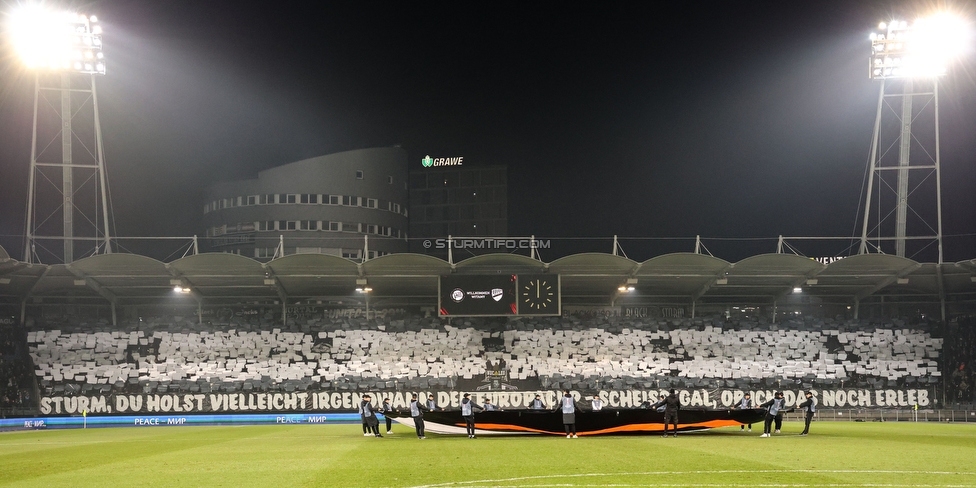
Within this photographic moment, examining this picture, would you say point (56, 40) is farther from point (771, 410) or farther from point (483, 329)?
point (771, 410)

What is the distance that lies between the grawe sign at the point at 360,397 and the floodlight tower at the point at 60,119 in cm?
713

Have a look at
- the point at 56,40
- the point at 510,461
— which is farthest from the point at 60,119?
the point at 510,461

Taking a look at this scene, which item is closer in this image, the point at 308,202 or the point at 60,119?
the point at 60,119

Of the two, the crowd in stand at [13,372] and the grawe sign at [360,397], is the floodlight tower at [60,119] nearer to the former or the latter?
the crowd in stand at [13,372]

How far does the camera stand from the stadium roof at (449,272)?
36219 millimetres

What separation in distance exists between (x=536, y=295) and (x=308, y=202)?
80.5 ft

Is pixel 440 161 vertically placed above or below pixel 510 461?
above

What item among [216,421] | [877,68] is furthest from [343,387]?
[877,68]

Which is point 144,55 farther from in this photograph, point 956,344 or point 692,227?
point 956,344

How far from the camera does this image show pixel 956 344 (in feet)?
128

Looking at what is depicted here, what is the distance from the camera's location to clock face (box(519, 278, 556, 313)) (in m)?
37.2

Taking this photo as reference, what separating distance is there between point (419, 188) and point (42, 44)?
24.9 m

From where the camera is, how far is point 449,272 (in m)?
37.9

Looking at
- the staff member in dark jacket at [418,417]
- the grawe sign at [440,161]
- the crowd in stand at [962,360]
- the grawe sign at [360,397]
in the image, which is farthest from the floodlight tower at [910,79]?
the grawe sign at [440,161]
